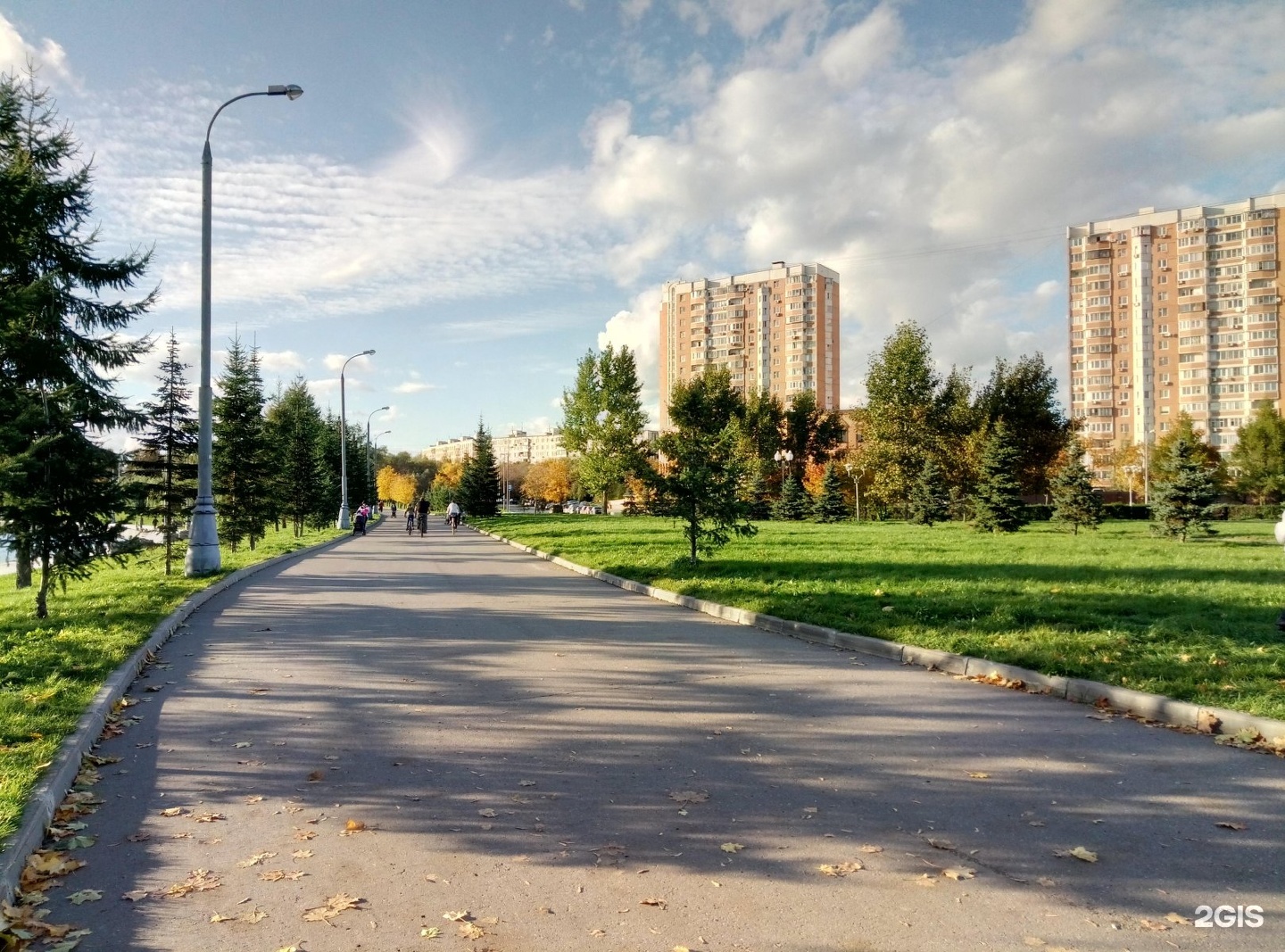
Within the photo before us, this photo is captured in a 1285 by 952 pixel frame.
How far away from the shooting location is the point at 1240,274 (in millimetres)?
86688

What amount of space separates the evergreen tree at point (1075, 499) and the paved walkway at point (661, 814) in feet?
91.8

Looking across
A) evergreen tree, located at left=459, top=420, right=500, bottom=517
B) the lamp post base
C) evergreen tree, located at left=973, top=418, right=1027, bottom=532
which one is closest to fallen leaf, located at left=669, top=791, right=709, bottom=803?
the lamp post base

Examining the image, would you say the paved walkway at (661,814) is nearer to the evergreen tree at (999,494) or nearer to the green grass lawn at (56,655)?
the green grass lawn at (56,655)

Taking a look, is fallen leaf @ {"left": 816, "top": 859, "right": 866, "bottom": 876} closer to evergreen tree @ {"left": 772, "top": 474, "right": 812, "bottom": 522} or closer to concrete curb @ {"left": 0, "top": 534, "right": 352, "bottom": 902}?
concrete curb @ {"left": 0, "top": 534, "right": 352, "bottom": 902}

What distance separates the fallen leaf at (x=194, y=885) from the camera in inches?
138

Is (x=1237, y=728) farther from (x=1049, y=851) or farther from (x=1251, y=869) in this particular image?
(x=1049, y=851)

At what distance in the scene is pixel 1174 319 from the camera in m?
90.2

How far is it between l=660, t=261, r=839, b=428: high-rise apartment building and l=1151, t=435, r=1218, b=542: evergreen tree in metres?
75.8

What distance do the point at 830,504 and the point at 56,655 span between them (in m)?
46.0

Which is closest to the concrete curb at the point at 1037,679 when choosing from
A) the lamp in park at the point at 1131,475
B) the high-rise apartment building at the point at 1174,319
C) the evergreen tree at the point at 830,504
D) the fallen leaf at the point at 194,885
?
the fallen leaf at the point at 194,885

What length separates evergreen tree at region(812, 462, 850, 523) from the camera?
50562 millimetres

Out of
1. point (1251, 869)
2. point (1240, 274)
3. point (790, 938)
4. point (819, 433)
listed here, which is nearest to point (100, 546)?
point (790, 938)

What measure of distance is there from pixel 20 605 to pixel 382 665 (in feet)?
27.9

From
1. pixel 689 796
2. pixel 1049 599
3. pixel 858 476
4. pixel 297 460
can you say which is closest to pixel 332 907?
pixel 689 796
